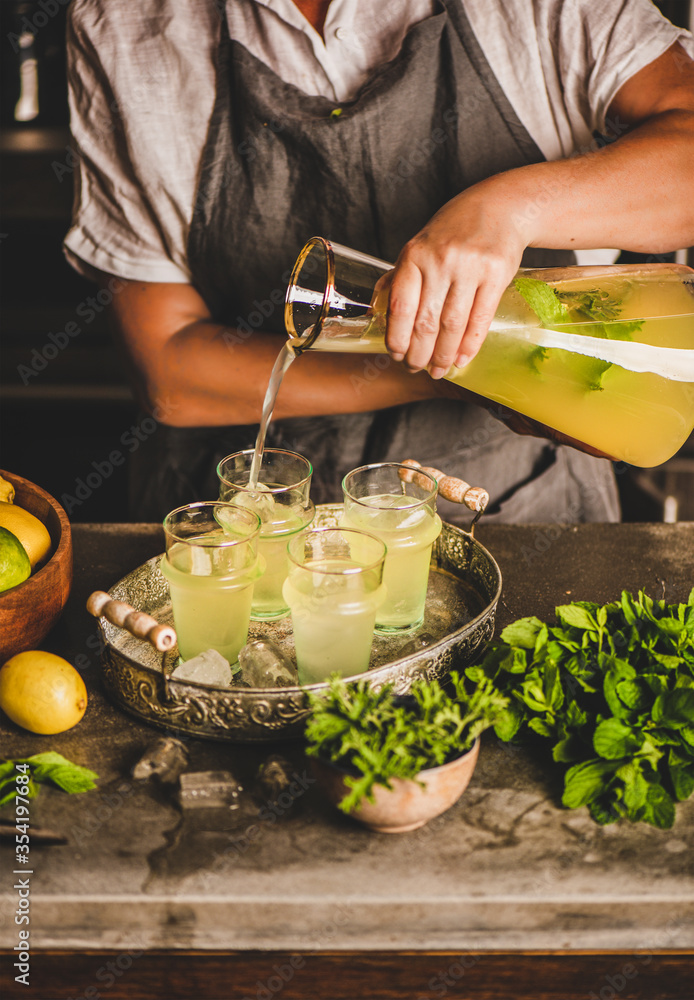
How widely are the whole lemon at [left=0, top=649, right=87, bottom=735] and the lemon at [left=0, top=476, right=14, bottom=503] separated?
34cm

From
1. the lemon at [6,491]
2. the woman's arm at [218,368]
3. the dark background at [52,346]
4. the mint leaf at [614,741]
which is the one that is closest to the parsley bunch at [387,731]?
the mint leaf at [614,741]

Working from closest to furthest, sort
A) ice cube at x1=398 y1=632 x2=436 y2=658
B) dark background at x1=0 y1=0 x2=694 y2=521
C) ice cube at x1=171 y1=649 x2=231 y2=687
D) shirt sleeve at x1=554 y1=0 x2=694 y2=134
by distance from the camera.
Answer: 1. ice cube at x1=171 y1=649 x2=231 y2=687
2. ice cube at x1=398 y1=632 x2=436 y2=658
3. shirt sleeve at x1=554 y1=0 x2=694 y2=134
4. dark background at x1=0 y1=0 x2=694 y2=521

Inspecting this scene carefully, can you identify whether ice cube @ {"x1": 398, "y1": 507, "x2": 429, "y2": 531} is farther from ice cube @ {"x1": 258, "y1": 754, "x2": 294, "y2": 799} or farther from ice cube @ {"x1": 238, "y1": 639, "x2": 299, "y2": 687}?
ice cube @ {"x1": 258, "y1": 754, "x2": 294, "y2": 799}

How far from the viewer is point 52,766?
3.22 feet

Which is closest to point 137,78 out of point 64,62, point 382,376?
point 382,376

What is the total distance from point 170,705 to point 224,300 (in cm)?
105

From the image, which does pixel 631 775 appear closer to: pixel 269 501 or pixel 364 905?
pixel 364 905

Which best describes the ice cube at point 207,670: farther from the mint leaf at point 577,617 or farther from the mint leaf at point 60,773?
the mint leaf at point 577,617

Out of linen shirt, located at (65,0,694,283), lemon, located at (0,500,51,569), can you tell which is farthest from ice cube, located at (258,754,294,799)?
linen shirt, located at (65,0,694,283)

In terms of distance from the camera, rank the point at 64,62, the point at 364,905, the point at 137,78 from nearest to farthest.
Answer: the point at 364,905 < the point at 137,78 < the point at 64,62

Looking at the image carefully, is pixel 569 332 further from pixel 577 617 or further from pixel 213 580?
pixel 213 580

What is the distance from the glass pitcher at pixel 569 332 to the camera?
3.67 ft

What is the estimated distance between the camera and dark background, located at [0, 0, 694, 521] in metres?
3.08

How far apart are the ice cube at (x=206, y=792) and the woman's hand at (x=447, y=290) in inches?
23.1
